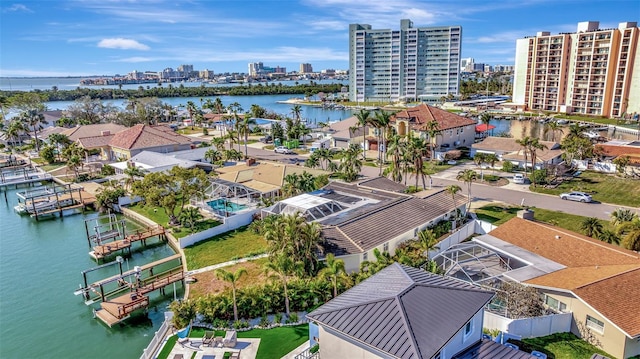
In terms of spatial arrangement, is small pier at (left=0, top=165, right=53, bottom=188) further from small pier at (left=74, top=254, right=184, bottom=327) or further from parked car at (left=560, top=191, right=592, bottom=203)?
parked car at (left=560, top=191, right=592, bottom=203)

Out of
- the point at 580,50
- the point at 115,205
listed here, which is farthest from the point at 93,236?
the point at 580,50

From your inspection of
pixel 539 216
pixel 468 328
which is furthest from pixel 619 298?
pixel 539 216

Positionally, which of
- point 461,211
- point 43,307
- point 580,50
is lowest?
point 43,307

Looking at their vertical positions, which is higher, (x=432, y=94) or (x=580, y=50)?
(x=580, y=50)

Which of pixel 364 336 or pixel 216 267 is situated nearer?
pixel 364 336

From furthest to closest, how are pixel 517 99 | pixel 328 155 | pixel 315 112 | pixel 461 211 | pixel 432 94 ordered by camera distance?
1. pixel 432 94
2. pixel 315 112
3. pixel 517 99
4. pixel 328 155
5. pixel 461 211

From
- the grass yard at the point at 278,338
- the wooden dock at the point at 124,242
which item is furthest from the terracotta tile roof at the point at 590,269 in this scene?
the wooden dock at the point at 124,242

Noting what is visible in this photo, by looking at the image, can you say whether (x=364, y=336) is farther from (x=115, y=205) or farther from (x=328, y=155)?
(x=328, y=155)

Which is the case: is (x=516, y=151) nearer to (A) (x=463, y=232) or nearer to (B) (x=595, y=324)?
(A) (x=463, y=232)
